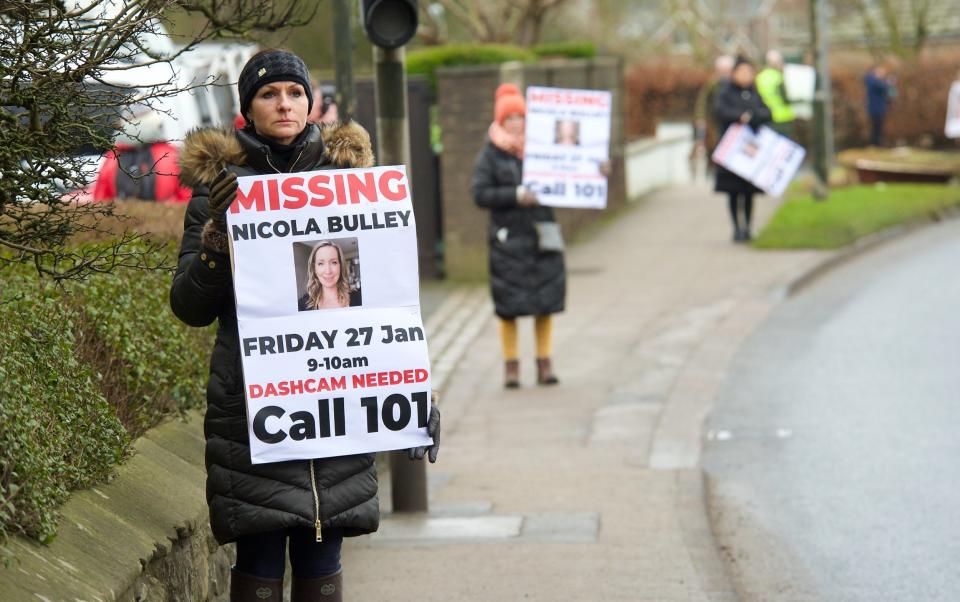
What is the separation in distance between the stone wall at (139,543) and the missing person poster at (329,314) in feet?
1.69

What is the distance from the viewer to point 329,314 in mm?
4320

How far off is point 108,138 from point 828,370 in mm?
7170

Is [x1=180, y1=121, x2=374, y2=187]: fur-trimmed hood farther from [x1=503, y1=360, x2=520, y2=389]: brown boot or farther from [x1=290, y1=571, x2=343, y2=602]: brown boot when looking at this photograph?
[x1=503, y1=360, x2=520, y2=389]: brown boot

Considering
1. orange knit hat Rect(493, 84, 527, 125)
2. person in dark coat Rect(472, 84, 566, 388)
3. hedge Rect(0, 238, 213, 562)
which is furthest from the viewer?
person in dark coat Rect(472, 84, 566, 388)

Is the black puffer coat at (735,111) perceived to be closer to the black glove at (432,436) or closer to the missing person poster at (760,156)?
the missing person poster at (760,156)

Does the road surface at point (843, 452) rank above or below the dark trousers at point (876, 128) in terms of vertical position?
above

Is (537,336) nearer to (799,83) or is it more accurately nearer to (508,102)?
(508,102)

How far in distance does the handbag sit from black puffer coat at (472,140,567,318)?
0.12 feet

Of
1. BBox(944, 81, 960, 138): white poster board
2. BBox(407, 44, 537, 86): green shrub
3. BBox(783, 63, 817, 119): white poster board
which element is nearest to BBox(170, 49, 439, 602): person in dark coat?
BBox(407, 44, 537, 86): green shrub

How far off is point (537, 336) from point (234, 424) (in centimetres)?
643

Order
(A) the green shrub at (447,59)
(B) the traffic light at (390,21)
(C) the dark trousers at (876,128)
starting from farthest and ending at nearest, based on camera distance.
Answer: (C) the dark trousers at (876,128)
(A) the green shrub at (447,59)
(B) the traffic light at (390,21)

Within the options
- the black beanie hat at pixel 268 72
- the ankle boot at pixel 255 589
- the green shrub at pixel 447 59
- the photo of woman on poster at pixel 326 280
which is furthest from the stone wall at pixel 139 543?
the green shrub at pixel 447 59

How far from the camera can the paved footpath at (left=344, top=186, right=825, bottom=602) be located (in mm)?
6285

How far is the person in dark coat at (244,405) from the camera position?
4.24m
